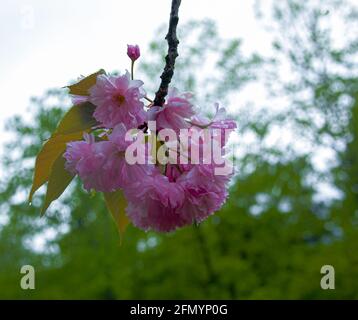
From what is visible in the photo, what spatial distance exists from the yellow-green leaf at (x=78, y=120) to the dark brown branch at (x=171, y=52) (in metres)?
0.10

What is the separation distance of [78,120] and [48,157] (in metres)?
0.06

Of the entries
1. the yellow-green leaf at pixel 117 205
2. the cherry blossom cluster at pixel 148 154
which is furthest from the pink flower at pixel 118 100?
the yellow-green leaf at pixel 117 205

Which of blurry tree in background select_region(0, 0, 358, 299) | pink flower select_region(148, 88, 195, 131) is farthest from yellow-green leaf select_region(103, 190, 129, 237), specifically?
blurry tree in background select_region(0, 0, 358, 299)

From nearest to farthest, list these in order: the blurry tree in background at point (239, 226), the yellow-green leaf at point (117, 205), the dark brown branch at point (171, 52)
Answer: the dark brown branch at point (171, 52), the yellow-green leaf at point (117, 205), the blurry tree in background at point (239, 226)

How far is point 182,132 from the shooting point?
0.65 m

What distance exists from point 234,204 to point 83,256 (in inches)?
58.2

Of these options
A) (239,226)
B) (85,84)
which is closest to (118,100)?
(85,84)

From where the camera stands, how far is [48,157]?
684 millimetres

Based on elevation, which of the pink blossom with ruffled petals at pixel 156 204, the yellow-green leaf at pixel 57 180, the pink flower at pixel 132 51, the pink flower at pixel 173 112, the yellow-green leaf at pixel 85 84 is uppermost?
the pink flower at pixel 132 51

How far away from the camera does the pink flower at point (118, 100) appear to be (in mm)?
639


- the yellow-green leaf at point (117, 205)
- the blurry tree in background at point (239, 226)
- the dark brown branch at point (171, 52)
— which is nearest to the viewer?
the dark brown branch at point (171, 52)

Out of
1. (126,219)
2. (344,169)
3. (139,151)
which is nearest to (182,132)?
(139,151)

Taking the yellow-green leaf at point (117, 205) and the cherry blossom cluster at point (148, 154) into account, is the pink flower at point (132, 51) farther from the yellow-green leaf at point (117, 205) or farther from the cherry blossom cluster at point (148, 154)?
the yellow-green leaf at point (117, 205)

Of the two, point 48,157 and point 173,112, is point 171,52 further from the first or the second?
point 48,157
